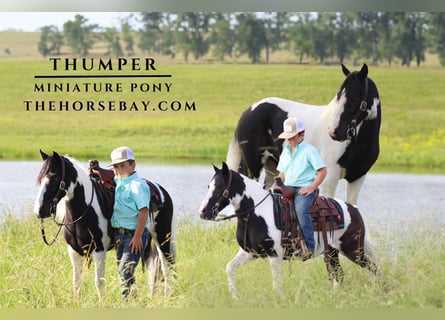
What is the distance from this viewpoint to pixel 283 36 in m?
9.34

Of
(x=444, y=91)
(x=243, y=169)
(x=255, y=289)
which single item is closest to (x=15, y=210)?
(x=243, y=169)

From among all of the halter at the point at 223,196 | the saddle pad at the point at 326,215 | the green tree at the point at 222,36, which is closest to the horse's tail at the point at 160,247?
the halter at the point at 223,196

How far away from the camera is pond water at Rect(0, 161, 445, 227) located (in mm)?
9062

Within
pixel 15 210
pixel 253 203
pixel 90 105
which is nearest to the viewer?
pixel 253 203

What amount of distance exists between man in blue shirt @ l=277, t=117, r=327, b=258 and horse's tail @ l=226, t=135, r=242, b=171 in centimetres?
177

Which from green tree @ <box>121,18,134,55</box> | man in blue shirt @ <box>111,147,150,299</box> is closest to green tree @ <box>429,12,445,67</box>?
green tree @ <box>121,18,134,55</box>

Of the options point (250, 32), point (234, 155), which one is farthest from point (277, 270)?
point (250, 32)

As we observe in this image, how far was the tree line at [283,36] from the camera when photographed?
30.0 feet

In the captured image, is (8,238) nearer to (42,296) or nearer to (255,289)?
(42,296)

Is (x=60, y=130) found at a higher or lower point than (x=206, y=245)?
higher

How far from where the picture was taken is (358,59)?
31.2ft

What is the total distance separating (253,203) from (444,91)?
3.11 meters

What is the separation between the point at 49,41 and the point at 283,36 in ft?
7.45

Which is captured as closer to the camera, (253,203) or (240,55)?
(253,203)
